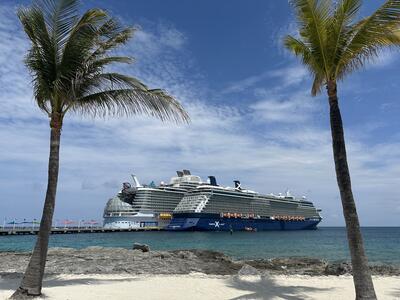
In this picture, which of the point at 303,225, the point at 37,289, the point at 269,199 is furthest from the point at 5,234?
the point at 37,289

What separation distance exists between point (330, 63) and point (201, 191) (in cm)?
8323

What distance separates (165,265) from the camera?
17500 millimetres

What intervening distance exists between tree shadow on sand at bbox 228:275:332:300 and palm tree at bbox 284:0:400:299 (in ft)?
8.56

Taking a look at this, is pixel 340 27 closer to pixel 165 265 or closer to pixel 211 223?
pixel 165 265

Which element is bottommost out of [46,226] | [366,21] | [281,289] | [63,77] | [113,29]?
[281,289]

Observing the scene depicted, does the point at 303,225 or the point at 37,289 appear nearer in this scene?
the point at 37,289

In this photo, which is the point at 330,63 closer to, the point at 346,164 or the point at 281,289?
the point at 346,164

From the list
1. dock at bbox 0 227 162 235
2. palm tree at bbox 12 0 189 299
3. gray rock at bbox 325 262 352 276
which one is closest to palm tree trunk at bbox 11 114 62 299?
palm tree at bbox 12 0 189 299

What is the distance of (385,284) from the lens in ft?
41.6

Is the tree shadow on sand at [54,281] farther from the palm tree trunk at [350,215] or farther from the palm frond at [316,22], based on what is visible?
the palm frond at [316,22]

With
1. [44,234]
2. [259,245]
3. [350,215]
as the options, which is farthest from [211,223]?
[350,215]

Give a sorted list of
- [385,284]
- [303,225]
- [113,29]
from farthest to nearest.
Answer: [303,225] < [385,284] < [113,29]

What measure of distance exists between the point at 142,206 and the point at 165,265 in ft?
260

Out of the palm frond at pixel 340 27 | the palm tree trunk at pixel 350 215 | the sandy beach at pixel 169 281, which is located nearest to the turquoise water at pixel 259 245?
the sandy beach at pixel 169 281
